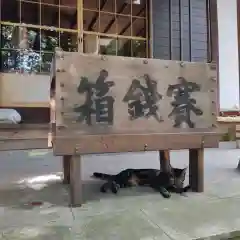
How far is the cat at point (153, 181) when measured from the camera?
252 centimetres

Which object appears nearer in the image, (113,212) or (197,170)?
(113,212)

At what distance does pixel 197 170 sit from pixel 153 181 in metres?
0.40

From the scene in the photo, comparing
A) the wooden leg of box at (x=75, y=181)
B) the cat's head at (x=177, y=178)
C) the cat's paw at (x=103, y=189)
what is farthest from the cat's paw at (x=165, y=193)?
the wooden leg of box at (x=75, y=181)

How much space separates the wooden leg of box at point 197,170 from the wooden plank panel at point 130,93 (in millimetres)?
250

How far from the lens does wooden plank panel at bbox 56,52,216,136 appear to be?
81.5 inches

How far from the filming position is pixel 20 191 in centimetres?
259

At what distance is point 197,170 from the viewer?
98.7 inches

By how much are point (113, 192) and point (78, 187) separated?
0.45m

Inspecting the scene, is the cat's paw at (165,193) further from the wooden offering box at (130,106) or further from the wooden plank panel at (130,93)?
the wooden plank panel at (130,93)

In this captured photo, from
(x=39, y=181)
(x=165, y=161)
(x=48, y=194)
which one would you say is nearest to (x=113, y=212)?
(x=48, y=194)

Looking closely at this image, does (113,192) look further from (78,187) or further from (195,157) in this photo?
(195,157)

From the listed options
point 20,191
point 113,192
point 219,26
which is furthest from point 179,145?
point 219,26

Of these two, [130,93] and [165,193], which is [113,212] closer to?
[165,193]

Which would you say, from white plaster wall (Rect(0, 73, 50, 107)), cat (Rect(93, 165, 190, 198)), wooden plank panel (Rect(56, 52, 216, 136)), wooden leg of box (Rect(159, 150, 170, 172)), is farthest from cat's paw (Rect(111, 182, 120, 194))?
white plaster wall (Rect(0, 73, 50, 107))
